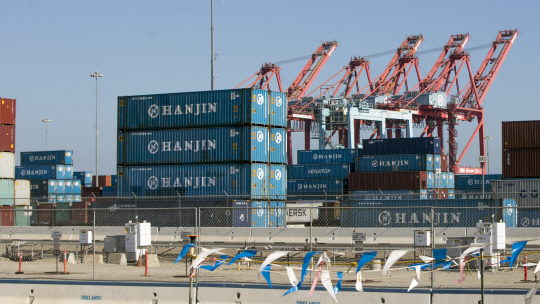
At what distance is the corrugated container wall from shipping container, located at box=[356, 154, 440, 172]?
18.3 metres

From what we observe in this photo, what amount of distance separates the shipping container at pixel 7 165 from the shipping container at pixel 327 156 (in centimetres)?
3531

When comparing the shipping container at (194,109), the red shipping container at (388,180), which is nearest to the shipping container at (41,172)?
the red shipping container at (388,180)

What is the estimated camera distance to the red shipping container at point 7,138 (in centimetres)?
4044

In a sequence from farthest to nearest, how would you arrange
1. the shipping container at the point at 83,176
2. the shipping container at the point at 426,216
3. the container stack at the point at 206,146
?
the shipping container at the point at 83,176 < the container stack at the point at 206,146 < the shipping container at the point at 426,216

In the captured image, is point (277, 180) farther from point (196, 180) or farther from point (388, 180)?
point (388, 180)

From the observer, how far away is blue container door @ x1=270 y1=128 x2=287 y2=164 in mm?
34594

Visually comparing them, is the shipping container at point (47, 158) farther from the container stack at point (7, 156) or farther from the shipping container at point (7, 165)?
the shipping container at point (7, 165)

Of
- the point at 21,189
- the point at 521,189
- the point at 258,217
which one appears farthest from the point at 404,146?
the point at 21,189

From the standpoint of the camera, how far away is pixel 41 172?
72000mm

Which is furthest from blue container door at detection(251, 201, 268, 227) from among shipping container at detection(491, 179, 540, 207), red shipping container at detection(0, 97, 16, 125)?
red shipping container at detection(0, 97, 16, 125)

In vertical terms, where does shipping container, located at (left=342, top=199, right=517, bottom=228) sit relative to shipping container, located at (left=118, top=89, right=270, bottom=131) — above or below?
below

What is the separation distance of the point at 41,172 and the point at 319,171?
29262mm

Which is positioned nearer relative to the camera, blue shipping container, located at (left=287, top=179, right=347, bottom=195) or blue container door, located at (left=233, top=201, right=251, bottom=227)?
blue container door, located at (left=233, top=201, right=251, bottom=227)

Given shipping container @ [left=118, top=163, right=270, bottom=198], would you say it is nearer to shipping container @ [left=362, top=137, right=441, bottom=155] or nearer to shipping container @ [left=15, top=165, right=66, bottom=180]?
shipping container @ [left=362, top=137, right=441, bottom=155]
